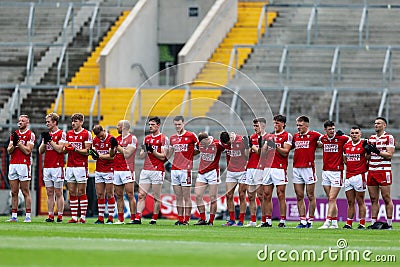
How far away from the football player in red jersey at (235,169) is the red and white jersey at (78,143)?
2.73m

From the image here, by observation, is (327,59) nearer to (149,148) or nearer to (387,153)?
(387,153)

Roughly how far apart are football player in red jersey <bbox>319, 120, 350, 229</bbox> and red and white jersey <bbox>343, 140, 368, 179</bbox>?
0.14 meters

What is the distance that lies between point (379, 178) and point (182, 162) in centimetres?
394

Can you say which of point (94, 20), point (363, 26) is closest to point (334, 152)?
point (363, 26)

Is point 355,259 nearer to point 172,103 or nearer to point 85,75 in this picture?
point 172,103

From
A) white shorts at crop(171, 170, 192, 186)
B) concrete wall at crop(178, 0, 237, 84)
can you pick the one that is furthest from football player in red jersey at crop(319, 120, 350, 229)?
concrete wall at crop(178, 0, 237, 84)

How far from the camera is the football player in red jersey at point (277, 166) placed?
886 inches

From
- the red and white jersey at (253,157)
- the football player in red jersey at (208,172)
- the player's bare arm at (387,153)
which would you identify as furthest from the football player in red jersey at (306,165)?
the football player in red jersey at (208,172)

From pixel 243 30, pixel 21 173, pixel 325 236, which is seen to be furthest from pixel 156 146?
pixel 243 30

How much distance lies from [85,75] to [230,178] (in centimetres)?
1561

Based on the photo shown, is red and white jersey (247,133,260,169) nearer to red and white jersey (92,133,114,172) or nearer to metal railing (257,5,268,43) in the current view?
red and white jersey (92,133,114,172)

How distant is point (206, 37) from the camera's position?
37.7m

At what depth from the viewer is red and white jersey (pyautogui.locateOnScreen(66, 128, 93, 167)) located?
73.9 ft

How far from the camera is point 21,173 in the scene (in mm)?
22578
